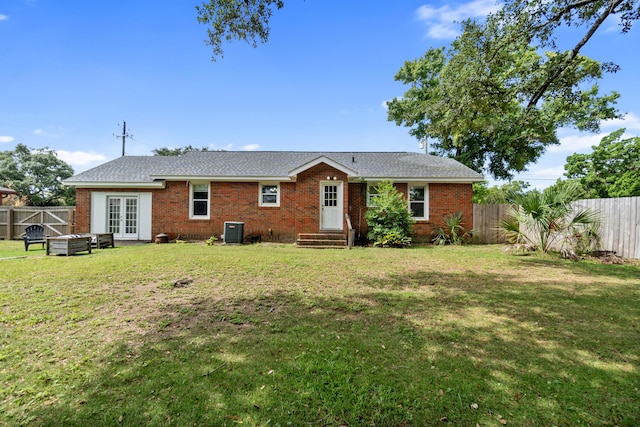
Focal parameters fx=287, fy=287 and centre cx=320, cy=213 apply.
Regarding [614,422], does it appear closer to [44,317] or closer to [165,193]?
[44,317]

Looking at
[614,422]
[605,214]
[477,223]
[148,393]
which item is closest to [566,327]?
[614,422]

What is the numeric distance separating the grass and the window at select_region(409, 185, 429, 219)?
8.25 m

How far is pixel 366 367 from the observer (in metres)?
2.98

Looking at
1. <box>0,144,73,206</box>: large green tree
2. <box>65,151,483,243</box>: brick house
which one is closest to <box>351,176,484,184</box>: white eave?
<box>65,151,483,243</box>: brick house

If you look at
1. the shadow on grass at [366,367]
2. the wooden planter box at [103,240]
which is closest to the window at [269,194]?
the wooden planter box at [103,240]

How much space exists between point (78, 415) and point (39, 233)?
549 inches

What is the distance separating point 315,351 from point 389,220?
10.4 m

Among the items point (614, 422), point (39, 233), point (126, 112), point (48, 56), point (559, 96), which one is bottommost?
point (614, 422)

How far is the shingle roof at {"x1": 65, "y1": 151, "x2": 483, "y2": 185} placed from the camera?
14016mm

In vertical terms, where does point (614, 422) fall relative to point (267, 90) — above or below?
below

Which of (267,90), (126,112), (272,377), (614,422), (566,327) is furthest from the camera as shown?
(126,112)

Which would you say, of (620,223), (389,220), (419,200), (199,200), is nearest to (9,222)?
(199,200)

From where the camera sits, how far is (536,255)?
1018 cm

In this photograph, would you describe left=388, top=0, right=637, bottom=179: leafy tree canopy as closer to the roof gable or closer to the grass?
the roof gable
